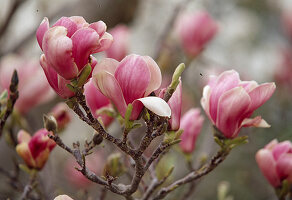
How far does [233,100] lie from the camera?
1.82 feet

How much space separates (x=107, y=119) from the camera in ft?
2.26

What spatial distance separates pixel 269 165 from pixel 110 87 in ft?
1.00

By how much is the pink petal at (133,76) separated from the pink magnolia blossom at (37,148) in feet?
0.62

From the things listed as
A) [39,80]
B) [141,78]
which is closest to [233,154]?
[39,80]

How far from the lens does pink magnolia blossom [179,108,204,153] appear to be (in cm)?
73

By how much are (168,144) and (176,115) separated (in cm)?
4

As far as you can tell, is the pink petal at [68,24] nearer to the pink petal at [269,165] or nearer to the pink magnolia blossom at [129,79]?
the pink magnolia blossom at [129,79]

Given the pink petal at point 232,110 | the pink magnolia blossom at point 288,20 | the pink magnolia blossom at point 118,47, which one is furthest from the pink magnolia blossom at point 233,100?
the pink magnolia blossom at point 288,20

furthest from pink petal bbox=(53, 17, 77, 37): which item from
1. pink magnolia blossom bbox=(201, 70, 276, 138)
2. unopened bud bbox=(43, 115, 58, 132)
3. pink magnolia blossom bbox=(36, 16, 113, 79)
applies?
pink magnolia blossom bbox=(201, 70, 276, 138)

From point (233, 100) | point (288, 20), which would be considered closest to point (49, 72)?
point (233, 100)

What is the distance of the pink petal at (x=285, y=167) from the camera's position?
63 centimetres

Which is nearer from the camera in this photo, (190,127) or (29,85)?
(190,127)

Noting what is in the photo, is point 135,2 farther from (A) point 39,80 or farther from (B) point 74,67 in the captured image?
(B) point 74,67

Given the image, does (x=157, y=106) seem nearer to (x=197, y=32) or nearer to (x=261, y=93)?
(x=261, y=93)
